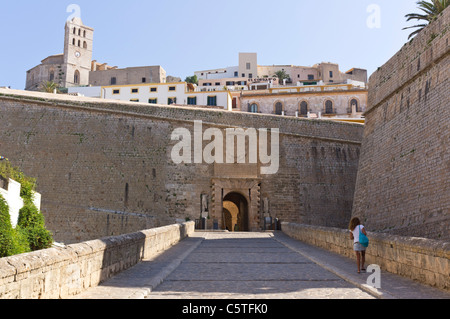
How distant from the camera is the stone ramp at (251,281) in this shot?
512 cm

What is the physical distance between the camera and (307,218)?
2205cm

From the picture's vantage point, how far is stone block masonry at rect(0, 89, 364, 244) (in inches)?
834

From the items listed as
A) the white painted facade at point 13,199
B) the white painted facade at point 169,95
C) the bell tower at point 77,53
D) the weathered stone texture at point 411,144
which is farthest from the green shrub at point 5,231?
the bell tower at point 77,53

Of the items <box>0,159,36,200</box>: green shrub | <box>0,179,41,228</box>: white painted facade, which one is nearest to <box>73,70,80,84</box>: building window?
<box>0,159,36,200</box>: green shrub

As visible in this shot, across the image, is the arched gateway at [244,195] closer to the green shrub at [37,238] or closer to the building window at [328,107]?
the green shrub at [37,238]

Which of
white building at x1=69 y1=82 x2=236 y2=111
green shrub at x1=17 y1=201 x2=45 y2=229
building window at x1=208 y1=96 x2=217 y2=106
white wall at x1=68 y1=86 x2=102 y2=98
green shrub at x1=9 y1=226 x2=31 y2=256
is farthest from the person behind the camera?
white wall at x1=68 y1=86 x2=102 y2=98

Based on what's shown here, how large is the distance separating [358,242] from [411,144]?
7.00 metres

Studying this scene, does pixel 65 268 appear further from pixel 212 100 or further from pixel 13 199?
pixel 212 100

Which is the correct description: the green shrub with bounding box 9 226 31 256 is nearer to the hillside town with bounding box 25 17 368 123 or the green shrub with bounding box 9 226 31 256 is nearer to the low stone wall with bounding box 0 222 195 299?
the low stone wall with bounding box 0 222 195 299

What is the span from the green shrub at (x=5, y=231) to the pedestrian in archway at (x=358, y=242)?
1100 cm

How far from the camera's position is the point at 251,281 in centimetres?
632

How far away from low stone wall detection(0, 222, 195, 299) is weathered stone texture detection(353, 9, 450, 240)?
7.08 metres
